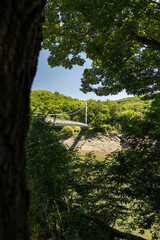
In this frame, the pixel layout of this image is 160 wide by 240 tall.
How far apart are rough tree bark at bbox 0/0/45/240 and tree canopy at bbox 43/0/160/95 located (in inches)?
84.3

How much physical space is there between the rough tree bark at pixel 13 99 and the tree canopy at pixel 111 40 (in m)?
2.14

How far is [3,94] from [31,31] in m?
0.22

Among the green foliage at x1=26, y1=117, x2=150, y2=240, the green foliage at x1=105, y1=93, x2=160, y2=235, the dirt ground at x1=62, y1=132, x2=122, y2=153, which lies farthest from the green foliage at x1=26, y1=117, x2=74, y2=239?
the dirt ground at x1=62, y1=132, x2=122, y2=153

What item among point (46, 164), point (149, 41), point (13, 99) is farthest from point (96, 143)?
point (13, 99)

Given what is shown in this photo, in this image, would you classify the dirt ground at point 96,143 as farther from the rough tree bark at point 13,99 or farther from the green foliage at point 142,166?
the rough tree bark at point 13,99

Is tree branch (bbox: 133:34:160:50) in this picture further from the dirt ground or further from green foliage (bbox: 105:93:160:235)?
the dirt ground

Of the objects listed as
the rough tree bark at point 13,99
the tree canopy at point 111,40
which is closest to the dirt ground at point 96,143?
the tree canopy at point 111,40

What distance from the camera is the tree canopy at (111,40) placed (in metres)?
2.30

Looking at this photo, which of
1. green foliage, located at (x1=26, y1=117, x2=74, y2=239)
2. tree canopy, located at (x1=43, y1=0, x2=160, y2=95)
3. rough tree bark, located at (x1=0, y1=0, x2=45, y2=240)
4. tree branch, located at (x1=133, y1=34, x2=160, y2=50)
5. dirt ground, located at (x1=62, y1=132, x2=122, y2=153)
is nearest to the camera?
rough tree bark, located at (x1=0, y1=0, x2=45, y2=240)

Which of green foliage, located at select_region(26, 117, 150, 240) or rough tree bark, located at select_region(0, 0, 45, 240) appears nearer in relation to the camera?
rough tree bark, located at select_region(0, 0, 45, 240)

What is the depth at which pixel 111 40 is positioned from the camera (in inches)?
105

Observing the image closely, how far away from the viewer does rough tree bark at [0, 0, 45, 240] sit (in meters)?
0.38

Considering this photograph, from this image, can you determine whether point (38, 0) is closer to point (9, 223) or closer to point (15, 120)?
point (15, 120)

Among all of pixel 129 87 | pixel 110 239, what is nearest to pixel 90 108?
pixel 129 87
